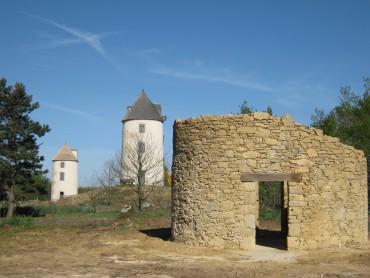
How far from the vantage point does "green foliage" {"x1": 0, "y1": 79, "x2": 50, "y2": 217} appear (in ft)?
94.1

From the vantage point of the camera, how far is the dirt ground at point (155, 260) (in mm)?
9328

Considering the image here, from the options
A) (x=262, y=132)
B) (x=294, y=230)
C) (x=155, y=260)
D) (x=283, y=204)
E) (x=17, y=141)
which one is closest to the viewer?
(x=155, y=260)

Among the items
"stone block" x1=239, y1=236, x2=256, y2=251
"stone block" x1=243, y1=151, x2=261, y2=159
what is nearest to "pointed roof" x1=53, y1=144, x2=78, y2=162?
"stone block" x1=243, y1=151, x2=261, y2=159

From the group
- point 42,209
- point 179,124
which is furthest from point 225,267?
point 42,209

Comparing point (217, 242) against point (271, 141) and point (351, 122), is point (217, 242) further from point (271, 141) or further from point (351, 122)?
point (351, 122)

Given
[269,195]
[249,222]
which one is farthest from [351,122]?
[249,222]

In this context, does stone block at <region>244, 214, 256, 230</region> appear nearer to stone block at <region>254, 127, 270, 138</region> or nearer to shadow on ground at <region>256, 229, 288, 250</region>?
shadow on ground at <region>256, 229, 288, 250</region>

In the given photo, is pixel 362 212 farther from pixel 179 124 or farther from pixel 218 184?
pixel 179 124

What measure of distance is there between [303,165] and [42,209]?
82.2 feet

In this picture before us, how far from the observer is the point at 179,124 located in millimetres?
13805

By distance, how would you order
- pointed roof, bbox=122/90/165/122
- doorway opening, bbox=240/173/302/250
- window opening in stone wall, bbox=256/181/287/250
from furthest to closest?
pointed roof, bbox=122/90/165/122 → window opening in stone wall, bbox=256/181/287/250 → doorway opening, bbox=240/173/302/250

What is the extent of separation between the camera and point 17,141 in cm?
2972

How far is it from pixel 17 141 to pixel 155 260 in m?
21.8

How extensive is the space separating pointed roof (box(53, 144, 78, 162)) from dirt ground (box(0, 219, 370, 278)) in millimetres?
38387
